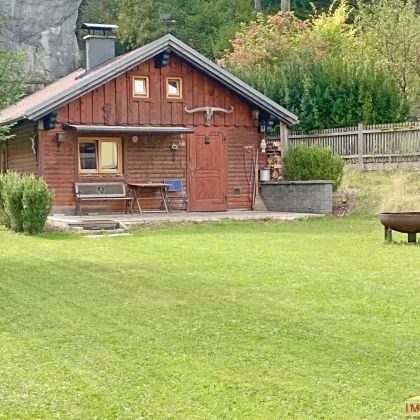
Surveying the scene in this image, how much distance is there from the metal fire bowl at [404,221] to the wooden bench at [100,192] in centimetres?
913

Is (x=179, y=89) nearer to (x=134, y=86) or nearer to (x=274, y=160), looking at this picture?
(x=134, y=86)

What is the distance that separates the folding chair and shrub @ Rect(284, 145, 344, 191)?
3259 mm

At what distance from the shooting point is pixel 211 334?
7348 mm

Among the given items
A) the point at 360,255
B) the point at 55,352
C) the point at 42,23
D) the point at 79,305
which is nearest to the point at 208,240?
the point at 360,255

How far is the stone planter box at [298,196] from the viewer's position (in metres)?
22.7

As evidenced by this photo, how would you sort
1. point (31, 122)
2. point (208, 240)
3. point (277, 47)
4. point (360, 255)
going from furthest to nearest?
1. point (277, 47)
2. point (31, 122)
3. point (208, 240)
4. point (360, 255)

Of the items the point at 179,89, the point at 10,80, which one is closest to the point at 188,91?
the point at 179,89

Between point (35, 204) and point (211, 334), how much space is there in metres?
10.9

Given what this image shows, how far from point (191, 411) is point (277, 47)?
111 feet

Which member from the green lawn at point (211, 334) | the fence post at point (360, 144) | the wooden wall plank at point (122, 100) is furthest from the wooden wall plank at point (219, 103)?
the green lawn at point (211, 334)

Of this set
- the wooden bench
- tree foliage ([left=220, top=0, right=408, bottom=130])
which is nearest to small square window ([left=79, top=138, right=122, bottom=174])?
the wooden bench

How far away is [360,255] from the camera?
12859 mm

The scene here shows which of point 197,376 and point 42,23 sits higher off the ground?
point 42,23

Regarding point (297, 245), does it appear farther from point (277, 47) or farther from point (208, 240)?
point (277, 47)
